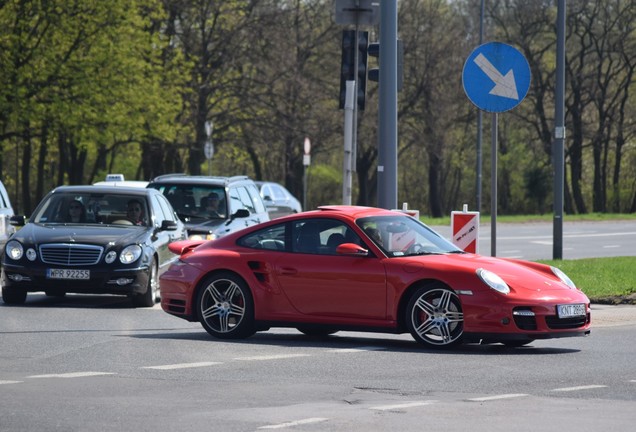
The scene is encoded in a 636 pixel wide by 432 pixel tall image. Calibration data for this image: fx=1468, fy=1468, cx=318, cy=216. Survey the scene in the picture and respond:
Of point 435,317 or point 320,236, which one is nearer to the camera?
point 435,317

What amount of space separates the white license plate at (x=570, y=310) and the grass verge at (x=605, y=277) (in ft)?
16.3

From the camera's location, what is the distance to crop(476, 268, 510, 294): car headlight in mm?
12781

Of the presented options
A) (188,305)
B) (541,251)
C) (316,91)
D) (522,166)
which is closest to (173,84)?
(316,91)

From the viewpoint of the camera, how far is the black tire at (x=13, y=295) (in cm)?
1806

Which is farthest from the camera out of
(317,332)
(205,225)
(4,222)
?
(4,222)

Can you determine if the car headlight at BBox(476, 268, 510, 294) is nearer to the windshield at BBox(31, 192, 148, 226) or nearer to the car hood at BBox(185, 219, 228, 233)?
the windshield at BBox(31, 192, 148, 226)

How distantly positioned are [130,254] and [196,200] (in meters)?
5.94

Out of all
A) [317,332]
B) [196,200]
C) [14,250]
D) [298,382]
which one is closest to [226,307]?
[317,332]

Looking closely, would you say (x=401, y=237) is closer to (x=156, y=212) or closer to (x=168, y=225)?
(x=168, y=225)

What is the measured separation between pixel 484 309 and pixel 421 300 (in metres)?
0.61

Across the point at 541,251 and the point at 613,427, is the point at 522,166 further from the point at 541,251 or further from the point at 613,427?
the point at 613,427

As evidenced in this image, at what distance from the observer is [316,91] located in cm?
5728

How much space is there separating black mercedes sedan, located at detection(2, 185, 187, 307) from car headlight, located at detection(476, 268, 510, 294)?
631 cm

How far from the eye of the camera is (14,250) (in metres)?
18.1
